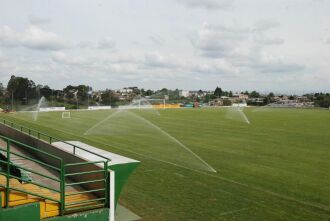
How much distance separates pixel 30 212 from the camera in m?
6.87

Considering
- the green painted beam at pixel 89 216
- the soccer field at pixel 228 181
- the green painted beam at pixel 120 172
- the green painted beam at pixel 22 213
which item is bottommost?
the soccer field at pixel 228 181

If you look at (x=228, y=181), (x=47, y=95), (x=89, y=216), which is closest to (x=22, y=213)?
(x=89, y=216)

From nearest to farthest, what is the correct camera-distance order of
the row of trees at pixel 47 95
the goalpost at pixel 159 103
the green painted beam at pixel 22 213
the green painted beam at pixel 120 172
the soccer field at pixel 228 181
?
1. the green painted beam at pixel 22 213
2. the green painted beam at pixel 120 172
3. the soccer field at pixel 228 181
4. the goalpost at pixel 159 103
5. the row of trees at pixel 47 95

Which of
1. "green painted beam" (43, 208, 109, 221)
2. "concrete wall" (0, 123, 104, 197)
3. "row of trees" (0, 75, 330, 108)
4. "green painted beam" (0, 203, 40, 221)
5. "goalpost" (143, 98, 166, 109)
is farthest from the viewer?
"row of trees" (0, 75, 330, 108)

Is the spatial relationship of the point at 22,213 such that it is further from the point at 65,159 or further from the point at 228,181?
the point at 228,181

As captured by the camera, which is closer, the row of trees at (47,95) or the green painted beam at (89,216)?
the green painted beam at (89,216)

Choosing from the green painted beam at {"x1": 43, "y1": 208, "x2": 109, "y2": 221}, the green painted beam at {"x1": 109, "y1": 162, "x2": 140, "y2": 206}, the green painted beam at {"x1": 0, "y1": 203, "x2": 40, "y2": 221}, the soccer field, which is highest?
the green painted beam at {"x1": 109, "y1": 162, "x2": 140, "y2": 206}

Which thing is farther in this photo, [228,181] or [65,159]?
[228,181]

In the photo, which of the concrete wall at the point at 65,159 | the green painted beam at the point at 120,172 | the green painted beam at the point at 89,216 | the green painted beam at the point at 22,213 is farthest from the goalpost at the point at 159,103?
the green painted beam at the point at 22,213

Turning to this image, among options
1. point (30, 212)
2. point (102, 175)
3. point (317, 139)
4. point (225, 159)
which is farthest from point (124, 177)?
point (317, 139)

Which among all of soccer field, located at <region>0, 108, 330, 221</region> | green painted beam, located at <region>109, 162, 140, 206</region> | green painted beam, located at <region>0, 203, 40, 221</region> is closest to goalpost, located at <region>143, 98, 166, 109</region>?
soccer field, located at <region>0, 108, 330, 221</region>

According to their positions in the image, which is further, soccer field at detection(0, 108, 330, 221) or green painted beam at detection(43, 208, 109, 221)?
soccer field at detection(0, 108, 330, 221)

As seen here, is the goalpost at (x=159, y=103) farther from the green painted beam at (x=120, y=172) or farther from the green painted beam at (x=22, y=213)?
the green painted beam at (x=22, y=213)

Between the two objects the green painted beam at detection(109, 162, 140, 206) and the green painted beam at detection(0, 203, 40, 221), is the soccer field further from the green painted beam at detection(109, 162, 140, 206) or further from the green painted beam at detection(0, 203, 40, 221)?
the green painted beam at detection(0, 203, 40, 221)
